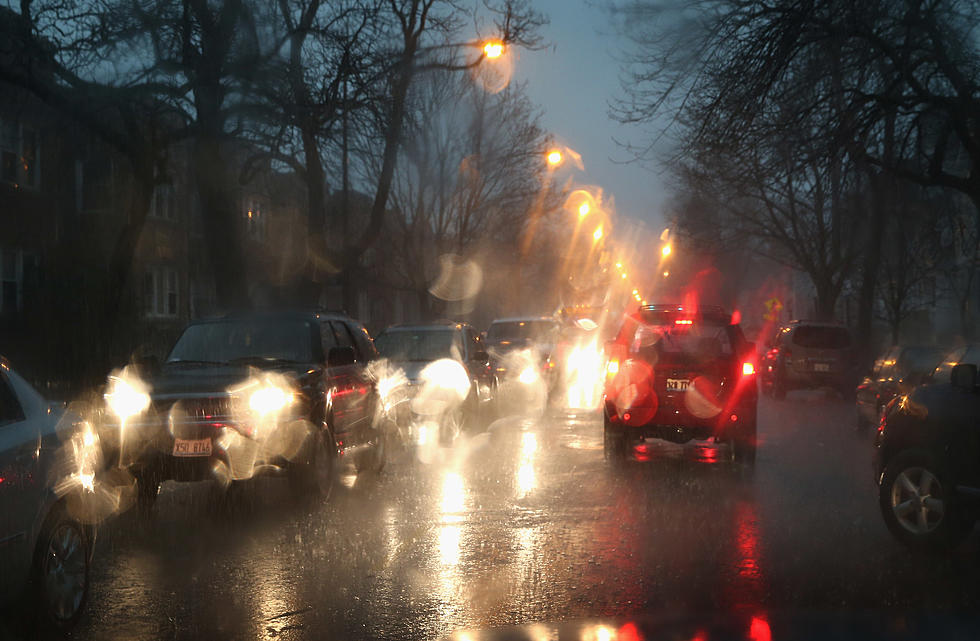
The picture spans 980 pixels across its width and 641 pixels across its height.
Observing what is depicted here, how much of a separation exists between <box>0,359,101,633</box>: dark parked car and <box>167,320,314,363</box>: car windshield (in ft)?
14.4

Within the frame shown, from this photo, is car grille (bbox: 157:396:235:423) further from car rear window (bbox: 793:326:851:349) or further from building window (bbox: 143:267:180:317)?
building window (bbox: 143:267:180:317)

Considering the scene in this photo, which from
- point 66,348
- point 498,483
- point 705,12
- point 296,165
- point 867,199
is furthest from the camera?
point 867,199

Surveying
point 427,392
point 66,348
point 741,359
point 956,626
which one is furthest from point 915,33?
point 66,348

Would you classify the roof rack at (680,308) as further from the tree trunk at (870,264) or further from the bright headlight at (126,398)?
the tree trunk at (870,264)

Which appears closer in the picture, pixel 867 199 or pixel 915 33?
pixel 915 33

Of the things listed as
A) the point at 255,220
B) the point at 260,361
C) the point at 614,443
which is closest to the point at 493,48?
the point at 614,443

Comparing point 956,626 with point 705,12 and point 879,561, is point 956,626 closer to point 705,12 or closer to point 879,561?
point 879,561

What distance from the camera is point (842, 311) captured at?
6234 centimetres

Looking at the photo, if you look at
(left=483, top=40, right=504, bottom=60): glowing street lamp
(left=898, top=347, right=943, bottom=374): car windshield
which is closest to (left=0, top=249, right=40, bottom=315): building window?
(left=483, top=40, right=504, bottom=60): glowing street lamp

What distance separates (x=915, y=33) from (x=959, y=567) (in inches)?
399

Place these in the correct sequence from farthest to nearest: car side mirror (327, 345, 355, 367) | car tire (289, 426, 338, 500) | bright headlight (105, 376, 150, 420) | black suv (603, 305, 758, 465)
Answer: black suv (603, 305, 758, 465), car side mirror (327, 345, 355, 367), car tire (289, 426, 338, 500), bright headlight (105, 376, 150, 420)

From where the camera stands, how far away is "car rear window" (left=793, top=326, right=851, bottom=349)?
961 inches

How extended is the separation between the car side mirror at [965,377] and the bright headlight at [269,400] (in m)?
5.46

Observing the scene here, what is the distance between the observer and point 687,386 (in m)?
11.9
